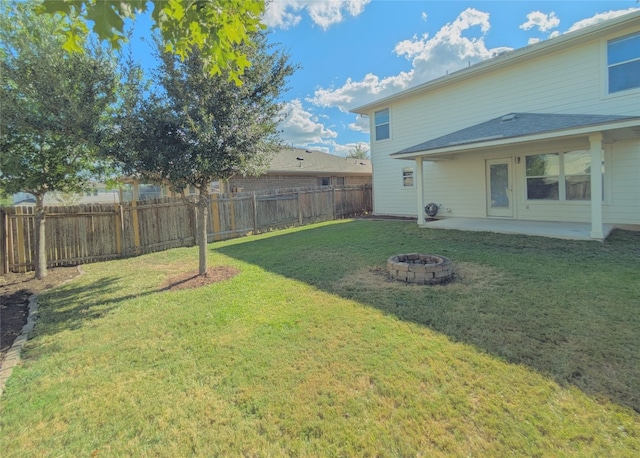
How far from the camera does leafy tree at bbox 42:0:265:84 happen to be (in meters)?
2.23

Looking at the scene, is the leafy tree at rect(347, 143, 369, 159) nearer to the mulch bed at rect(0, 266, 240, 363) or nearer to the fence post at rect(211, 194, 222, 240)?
the fence post at rect(211, 194, 222, 240)

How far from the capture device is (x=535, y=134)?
8109 millimetres

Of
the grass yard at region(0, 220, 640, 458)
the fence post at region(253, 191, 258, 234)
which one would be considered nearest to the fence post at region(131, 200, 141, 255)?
the grass yard at region(0, 220, 640, 458)

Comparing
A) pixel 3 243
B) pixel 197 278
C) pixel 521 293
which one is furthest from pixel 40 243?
pixel 521 293

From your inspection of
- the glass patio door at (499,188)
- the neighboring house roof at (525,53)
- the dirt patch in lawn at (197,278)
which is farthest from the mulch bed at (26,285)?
the neighboring house roof at (525,53)

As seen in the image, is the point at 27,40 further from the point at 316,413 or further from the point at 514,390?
the point at 514,390

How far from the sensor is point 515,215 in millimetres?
11367

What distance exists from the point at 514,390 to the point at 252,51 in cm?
615

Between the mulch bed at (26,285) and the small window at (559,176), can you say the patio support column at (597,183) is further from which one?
the mulch bed at (26,285)

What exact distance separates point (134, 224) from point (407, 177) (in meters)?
10.8

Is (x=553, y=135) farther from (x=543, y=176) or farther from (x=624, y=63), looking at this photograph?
(x=624, y=63)

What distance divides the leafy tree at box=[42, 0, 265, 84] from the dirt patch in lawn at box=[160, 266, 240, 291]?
4.06 metres

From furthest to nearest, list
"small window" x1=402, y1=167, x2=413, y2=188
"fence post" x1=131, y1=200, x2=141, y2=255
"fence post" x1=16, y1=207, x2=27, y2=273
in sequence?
"small window" x1=402, y1=167, x2=413, y2=188 → "fence post" x1=131, y1=200, x2=141, y2=255 → "fence post" x1=16, y1=207, x2=27, y2=273

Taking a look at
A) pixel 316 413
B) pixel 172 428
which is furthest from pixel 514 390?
pixel 172 428
